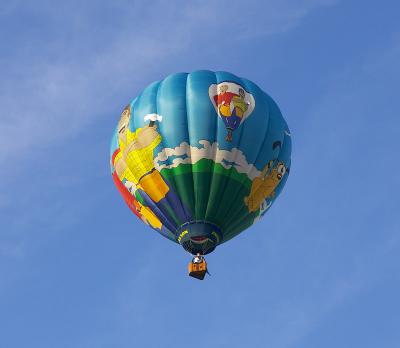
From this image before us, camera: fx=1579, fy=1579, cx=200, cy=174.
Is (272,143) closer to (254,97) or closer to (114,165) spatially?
(254,97)

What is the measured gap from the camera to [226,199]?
52.1 meters

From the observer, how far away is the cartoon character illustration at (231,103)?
172 ft

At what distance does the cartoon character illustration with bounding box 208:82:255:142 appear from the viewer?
52.4m

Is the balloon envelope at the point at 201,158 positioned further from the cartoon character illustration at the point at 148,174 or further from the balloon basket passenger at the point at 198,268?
the balloon basket passenger at the point at 198,268

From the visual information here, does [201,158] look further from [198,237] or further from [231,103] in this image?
[198,237]

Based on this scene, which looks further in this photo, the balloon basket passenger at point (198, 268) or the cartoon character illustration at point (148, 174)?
the cartoon character illustration at point (148, 174)

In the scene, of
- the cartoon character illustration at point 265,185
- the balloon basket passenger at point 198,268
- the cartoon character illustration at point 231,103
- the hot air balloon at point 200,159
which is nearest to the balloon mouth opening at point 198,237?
the hot air balloon at point 200,159

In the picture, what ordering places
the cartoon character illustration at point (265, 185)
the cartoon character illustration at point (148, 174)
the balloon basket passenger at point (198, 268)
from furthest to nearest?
the cartoon character illustration at point (265, 185) → the cartoon character illustration at point (148, 174) → the balloon basket passenger at point (198, 268)

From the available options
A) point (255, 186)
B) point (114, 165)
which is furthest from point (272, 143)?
point (114, 165)

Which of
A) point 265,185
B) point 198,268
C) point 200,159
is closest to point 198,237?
point 198,268

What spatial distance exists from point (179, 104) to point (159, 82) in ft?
6.51

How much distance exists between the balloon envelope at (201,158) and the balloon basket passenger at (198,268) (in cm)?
37

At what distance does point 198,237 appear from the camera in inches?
2047

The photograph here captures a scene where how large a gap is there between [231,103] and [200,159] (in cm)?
227
